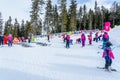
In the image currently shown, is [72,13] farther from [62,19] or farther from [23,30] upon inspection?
[23,30]

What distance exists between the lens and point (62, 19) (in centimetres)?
7312

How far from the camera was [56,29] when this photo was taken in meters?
86.8

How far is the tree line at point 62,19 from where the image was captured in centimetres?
7010

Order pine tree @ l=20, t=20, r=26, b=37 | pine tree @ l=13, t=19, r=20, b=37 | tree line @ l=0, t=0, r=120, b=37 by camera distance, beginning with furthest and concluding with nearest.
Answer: pine tree @ l=20, t=20, r=26, b=37 < pine tree @ l=13, t=19, r=20, b=37 < tree line @ l=0, t=0, r=120, b=37

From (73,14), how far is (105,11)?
39.9m

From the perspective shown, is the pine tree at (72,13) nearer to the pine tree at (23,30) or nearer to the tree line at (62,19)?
the tree line at (62,19)

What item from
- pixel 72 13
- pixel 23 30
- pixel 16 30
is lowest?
pixel 16 30

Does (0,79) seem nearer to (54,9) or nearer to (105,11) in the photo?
(54,9)

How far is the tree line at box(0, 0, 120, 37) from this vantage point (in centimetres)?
7010

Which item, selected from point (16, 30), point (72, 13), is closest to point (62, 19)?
point (72, 13)

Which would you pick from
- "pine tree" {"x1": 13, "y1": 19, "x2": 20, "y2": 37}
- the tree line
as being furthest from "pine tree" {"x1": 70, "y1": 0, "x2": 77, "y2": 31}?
"pine tree" {"x1": 13, "y1": 19, "x2": 20, "y2": 37}

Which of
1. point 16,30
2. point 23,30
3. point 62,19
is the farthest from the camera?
point 23,30

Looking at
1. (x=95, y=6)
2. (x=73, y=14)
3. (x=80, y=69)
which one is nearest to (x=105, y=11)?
(x=95, y=6)

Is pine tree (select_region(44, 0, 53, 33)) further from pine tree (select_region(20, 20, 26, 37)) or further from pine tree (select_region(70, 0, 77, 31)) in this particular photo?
pine tree (select_region(20, 20, 26, 37))
